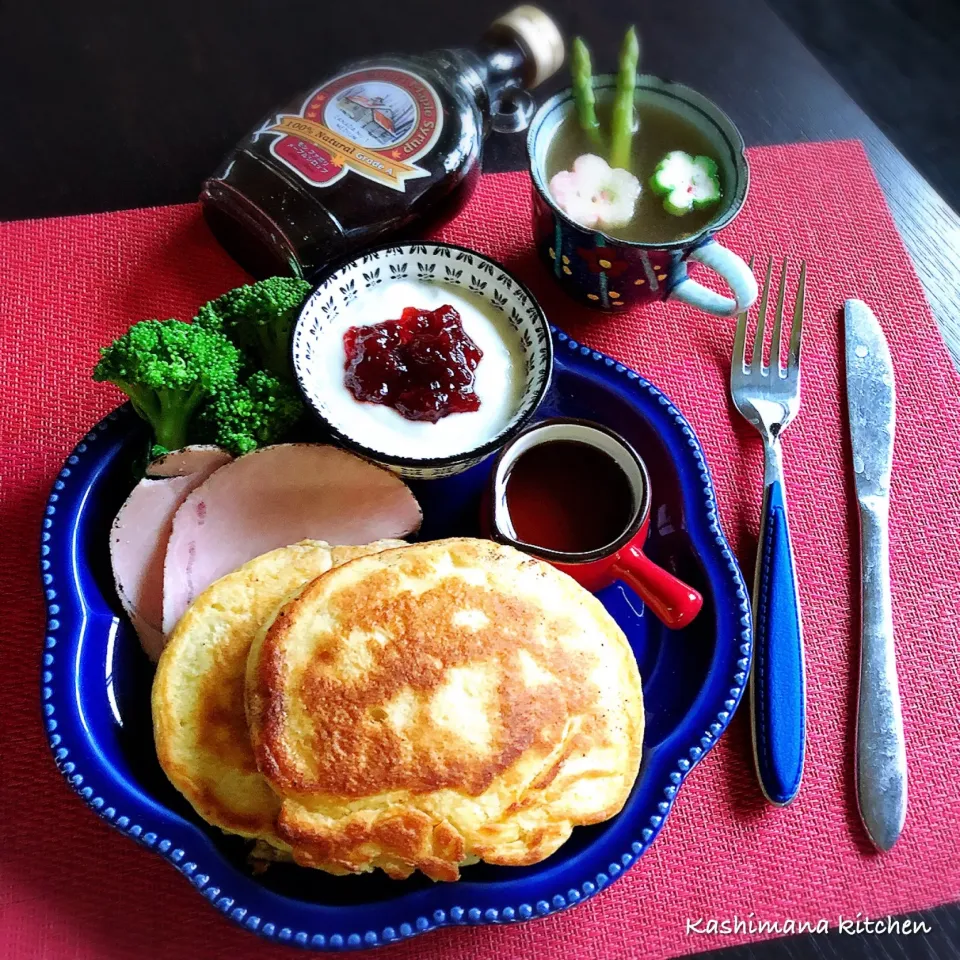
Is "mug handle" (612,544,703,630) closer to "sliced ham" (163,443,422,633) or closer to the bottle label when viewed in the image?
"sliced ham" (163,443,422,633)

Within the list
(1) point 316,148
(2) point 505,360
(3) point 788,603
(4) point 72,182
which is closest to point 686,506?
(3) point 788,603

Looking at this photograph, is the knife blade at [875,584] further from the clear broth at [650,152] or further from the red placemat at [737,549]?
the clear broth at [650,152]

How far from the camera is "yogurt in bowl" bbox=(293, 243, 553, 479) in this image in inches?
75.3

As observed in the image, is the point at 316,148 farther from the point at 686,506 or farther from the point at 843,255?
the point at 843,255

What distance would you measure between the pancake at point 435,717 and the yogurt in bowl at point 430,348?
303 mm

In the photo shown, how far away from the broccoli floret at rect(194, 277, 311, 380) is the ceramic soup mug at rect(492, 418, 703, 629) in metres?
0.58

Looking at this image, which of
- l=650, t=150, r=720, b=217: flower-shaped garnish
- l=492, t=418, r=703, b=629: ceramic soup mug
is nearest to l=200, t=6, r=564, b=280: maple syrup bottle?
l=650, t=150, r=720, b=217: flower-shaped garnish

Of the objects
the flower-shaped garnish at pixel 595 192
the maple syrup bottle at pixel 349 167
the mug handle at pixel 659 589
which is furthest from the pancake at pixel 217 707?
the flower-shaped garnish at pixel 595 192

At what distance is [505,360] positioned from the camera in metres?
2.07

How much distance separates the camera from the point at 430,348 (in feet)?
6.44

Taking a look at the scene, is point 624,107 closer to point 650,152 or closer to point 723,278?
point 650,152

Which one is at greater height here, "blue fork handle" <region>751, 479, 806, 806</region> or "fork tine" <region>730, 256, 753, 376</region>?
"fork tine" <region>730, 256, 753, 376</region>

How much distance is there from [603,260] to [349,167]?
0.71 m

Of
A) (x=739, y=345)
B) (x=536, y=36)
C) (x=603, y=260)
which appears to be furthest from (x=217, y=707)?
(x=536, y=36)
